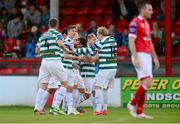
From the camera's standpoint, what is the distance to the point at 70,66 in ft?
63.0

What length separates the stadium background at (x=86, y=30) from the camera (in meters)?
23.2

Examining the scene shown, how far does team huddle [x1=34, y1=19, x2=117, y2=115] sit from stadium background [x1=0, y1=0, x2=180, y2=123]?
3972mm

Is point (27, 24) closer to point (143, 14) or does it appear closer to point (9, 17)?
point (9, 17)

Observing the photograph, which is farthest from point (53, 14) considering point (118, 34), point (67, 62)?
point (67, 62)

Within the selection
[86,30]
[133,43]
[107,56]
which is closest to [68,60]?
[107,56]

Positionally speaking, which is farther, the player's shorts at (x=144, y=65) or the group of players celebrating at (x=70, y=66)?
the group of players celebrating at (x=70, y=66)

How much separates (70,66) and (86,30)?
8.31 metres

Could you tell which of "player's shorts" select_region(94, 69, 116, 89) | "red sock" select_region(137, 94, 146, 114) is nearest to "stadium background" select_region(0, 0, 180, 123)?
"player's shorts" select_region(94, 69, 116, 89)

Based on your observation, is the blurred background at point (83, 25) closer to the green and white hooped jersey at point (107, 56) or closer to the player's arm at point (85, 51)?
the player's arm at point (85, 51)

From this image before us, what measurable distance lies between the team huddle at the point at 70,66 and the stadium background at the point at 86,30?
13.0 ft

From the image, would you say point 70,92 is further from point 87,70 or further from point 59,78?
point 87,70

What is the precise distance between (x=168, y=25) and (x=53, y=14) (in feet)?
14.3

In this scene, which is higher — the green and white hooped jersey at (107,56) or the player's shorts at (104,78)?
the green and white hooped jersey at (107,56)

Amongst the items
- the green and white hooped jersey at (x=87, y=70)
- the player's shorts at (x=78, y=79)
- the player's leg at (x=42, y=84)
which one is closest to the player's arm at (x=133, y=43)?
the player's leg at (x=42, y=84)
